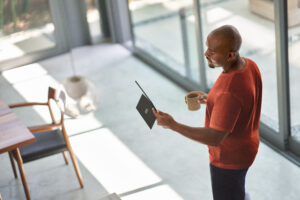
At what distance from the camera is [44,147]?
13.8 feet

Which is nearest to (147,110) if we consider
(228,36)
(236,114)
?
(236,114)

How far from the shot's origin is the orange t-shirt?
2.59 m

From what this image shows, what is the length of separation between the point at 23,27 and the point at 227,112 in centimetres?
586

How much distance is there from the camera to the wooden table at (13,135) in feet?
12.6

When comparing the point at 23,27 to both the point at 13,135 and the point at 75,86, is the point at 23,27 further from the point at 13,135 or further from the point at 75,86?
the point at 75,86

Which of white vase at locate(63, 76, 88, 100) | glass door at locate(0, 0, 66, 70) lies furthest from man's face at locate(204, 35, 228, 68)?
glass door at locate(0, 0, 66, 70)

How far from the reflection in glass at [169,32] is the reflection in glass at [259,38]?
0.70 m

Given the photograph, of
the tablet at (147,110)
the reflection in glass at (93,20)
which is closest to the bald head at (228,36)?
the tablet at (147,110)

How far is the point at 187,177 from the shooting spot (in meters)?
4.46

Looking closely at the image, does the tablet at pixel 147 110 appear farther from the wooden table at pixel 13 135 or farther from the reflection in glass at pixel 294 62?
the reflection in glass at pixel 294 62

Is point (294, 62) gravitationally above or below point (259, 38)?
below

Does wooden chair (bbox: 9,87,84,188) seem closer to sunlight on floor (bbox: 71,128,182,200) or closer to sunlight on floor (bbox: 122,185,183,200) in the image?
sunlight on floor (bbox: 71,128,182,200)

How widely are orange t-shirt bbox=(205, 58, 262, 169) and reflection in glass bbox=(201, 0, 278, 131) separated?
1788 mm

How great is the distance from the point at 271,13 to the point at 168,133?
1.70 meters
